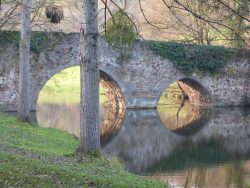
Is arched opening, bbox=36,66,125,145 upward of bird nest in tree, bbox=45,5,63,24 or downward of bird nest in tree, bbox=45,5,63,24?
downward


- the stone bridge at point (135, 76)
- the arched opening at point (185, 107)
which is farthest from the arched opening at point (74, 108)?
the arched opening at point (185, 107)

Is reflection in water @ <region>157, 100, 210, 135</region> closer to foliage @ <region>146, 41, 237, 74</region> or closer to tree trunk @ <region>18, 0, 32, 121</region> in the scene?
foliage @ <region>146, 41, 237, 74</region>

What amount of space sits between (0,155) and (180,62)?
22945 mm

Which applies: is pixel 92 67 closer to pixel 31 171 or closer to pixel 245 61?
pixel 31 171

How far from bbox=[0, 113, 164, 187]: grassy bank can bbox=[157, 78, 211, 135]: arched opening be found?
422 inches

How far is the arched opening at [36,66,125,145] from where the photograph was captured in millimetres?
24362

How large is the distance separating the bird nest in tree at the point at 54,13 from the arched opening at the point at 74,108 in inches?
197

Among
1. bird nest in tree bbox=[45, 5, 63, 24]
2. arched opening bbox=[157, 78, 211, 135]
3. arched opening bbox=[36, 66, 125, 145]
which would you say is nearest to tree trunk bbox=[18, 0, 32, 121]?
arched opening bbox=[36, 66, 125, 145]

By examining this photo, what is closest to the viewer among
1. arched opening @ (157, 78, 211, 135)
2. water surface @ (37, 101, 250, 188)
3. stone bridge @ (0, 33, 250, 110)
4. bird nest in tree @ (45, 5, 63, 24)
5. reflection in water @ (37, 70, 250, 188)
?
water surface @ (37, 101, 250, 188)

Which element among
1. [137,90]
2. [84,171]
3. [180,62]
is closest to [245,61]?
[180,62]

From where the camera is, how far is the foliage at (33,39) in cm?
2661

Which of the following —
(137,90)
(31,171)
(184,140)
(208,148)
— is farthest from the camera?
(137,90)

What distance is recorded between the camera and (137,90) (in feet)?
103

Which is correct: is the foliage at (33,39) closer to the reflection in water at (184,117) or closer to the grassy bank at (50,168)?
the reflection in water at (184,117)
